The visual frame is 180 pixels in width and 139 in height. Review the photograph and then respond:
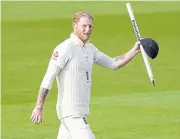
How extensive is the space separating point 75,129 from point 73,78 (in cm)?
62

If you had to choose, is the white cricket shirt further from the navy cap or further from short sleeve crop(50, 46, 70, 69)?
the navy cap

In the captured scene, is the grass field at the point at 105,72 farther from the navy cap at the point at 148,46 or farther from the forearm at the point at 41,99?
the forearm at the point at 41,99

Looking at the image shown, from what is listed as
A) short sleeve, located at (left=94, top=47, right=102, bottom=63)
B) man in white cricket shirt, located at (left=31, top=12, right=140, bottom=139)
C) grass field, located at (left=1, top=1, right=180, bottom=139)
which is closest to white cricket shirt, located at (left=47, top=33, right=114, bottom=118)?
man in white cricket shirt, located at (left=31, top=12, right=140, bottom=139)

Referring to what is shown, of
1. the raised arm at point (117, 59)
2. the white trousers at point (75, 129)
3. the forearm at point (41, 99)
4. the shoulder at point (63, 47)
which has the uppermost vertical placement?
the shoulder at point (63, 47)

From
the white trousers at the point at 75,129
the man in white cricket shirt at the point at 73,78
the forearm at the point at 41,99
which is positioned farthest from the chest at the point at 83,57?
the white trousers at the point at 75,129

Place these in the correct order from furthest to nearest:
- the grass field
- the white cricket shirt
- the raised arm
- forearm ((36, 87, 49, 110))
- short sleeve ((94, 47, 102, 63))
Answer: the grass field < the raised arm < short sleeve ((94, 47, 102, 63)) < the white cricket shirt < forearm ((36, 87, 49, 110))

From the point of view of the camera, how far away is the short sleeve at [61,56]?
10.2 meters

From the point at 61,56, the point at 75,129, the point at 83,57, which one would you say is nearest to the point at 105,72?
the point at 83,57

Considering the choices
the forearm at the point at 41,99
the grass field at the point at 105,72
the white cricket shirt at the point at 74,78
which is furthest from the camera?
the grass field at the point at 105,72

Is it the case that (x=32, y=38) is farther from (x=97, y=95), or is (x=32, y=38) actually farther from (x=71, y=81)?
(x=71, y=81)

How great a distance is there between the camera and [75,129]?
10.3m

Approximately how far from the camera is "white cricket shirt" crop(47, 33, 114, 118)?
10320 mm

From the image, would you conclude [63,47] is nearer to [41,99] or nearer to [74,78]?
[74,78]

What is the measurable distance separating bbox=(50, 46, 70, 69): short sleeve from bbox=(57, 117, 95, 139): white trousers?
2.25ft
